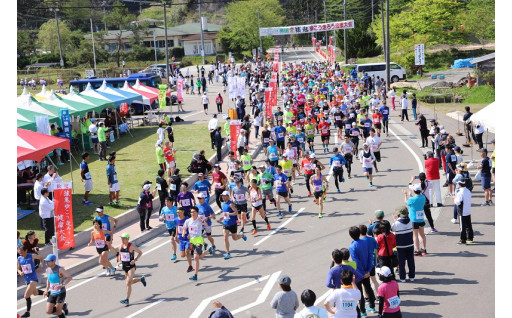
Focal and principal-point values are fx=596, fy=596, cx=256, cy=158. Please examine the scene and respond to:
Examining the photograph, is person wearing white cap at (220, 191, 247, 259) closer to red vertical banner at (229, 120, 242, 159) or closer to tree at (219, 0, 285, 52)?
red vertical banner at (229, 120, 242, 159)

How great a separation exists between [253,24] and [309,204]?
79.4 meters

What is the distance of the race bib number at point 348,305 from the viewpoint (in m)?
8.66

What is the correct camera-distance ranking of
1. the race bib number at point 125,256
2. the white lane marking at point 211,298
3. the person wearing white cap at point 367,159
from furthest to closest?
the person wearing white cap at point 367,159 → the race bib number at point 125,256 → the white lane marking at point 211,298

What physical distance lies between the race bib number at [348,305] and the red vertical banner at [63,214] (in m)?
9.13

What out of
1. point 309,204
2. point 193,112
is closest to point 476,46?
point 193,112

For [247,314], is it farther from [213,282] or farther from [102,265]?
[102,265]

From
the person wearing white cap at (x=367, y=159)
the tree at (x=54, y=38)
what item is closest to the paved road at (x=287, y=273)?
the person wearing white cap at (x=367, y=159)

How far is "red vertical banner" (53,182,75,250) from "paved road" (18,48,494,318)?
1219mm

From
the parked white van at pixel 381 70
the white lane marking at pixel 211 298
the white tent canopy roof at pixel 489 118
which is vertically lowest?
the white lane marking at pixel 211 298

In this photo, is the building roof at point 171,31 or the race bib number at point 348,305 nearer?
the race bib number at point 348,305

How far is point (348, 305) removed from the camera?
8672 millimetres

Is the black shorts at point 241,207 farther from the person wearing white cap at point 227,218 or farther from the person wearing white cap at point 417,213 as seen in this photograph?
the person wearing white cap at point 417,213

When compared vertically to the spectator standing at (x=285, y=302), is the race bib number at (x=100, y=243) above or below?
below

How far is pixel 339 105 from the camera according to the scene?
31172 mm
